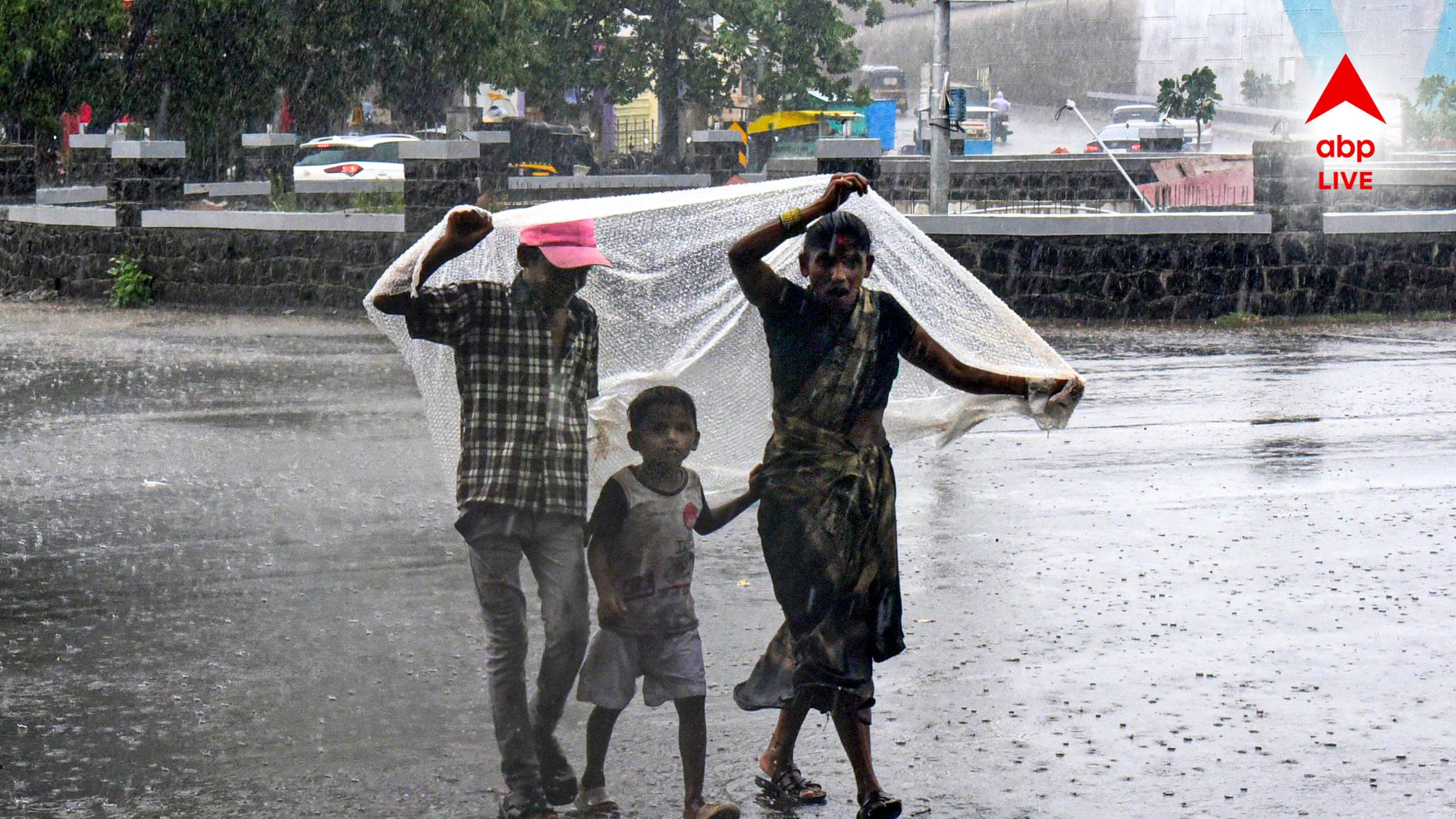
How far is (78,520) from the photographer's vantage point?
9.32 metres

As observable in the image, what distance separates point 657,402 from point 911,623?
97.0 inches

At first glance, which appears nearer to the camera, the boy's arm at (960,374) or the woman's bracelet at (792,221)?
the woman's bracelet at (792,221)

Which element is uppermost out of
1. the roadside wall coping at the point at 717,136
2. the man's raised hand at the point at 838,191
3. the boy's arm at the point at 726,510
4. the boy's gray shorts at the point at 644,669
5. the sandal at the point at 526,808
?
the roadside wall coping at the point at 717,136

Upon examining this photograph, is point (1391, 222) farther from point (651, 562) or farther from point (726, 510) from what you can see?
point (651, 562)

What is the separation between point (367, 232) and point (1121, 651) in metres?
15.2

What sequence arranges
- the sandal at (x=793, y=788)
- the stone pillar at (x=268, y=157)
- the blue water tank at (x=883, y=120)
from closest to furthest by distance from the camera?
the sandal at (x=793, y=788), the stone pillar at (x=268, y=157), the blue water tank at (x=883, y=120)

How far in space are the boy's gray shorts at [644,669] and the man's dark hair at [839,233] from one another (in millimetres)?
1114

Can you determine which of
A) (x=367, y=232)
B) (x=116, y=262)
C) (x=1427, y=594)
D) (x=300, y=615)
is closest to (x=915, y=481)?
(x=1427, y=594)

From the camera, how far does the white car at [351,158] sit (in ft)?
122

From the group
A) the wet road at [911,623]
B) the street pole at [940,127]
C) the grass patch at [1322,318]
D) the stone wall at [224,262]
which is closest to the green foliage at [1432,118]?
the street pole at [940,127]

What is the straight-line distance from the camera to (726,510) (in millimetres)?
5234

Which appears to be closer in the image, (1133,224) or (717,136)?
(1133,224)

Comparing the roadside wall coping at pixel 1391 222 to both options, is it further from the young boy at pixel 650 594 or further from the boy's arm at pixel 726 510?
the young boy at pixel 650 594

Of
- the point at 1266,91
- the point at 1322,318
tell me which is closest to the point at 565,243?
the point at 1322,318
